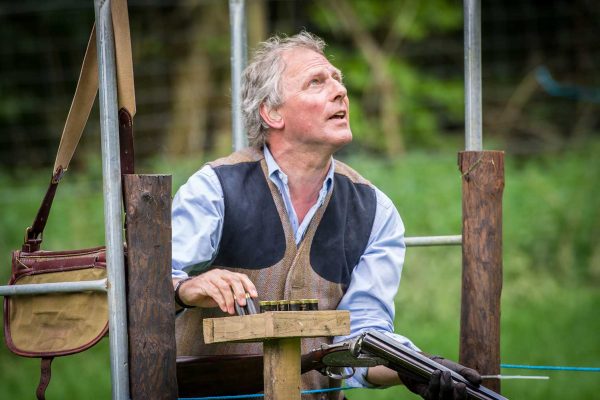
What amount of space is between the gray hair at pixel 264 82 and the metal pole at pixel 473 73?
57 centimetres

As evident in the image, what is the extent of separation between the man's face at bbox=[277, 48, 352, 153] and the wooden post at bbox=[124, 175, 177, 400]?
2.41 feet

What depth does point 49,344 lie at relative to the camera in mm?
2883

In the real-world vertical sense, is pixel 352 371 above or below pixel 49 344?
below

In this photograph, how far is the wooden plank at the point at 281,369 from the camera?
2.52m

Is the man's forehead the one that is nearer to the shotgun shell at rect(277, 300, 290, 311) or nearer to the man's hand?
the man's hand

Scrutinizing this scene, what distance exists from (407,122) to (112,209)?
7.31 meters

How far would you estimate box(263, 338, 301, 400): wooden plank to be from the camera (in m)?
2.52

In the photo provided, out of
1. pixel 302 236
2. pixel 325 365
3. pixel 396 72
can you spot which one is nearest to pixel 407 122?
pixel 396 72

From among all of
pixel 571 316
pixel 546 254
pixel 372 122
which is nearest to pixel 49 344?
pixel 571 316

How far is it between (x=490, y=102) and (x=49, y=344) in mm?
8149

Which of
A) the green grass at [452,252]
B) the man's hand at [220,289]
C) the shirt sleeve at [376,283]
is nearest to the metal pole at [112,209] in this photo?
the man's hand at [220,289]

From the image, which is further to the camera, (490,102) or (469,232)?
(490,102)

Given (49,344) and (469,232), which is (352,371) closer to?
(469,232)

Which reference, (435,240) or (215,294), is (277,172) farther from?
(215,294)
